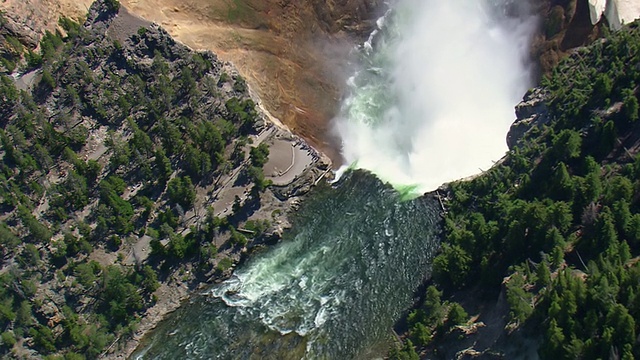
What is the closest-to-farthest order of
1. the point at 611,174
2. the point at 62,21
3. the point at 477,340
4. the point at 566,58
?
the point at 477,340, the point at 611,174, the point at 566,58, the point at 62,21

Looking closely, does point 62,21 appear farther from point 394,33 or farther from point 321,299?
point 321,299

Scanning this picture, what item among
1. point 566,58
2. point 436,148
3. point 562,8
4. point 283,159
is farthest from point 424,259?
point 562,8

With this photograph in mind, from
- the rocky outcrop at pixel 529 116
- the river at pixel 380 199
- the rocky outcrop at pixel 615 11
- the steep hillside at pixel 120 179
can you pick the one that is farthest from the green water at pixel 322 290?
the rocky outcrop at pixel 615 11

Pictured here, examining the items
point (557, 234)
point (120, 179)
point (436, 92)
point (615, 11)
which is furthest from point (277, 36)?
point (557, 234)

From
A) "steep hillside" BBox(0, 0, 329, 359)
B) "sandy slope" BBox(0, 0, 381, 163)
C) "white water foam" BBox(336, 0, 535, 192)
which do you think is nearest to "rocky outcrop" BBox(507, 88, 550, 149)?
"white water foam" BBox(336, 0, 535, 192)

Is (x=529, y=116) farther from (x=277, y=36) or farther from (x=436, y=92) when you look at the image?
(x=277, y=36)
